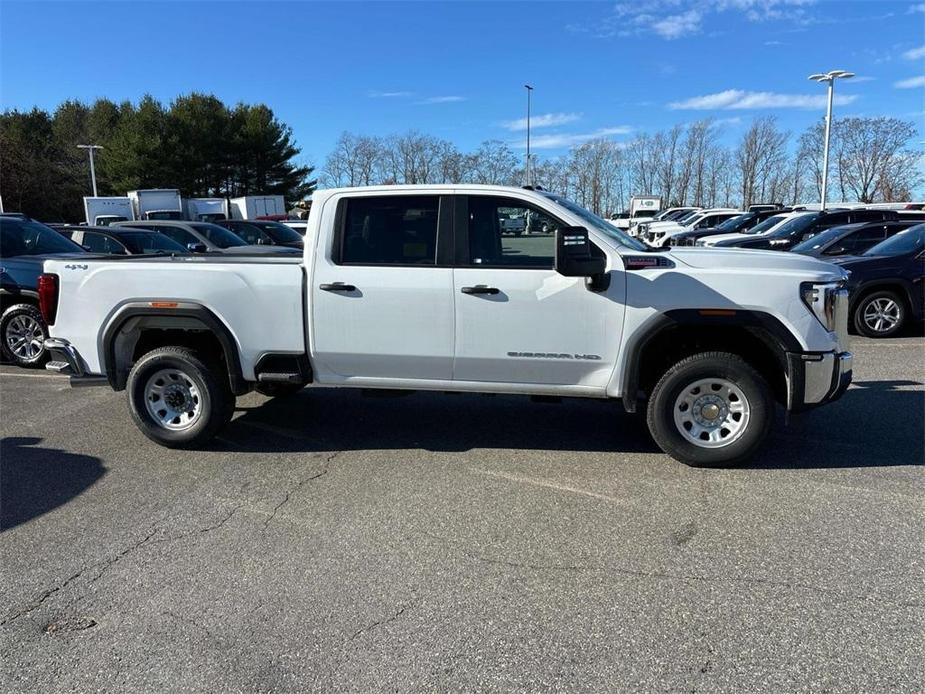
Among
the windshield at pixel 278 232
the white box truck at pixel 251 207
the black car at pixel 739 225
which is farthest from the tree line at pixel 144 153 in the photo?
the black car at pixel 739 225

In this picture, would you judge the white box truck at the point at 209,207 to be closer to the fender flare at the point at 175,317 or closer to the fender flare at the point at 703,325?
the fender flare at the point at 175,317

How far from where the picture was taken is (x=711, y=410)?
15.9 feet

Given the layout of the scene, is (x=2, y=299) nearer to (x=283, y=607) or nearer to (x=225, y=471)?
(x=225, y=471)

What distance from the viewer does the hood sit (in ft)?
15.7

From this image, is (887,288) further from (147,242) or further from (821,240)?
(147,242)

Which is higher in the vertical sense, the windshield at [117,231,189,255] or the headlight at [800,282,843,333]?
the windshield at [117,231,189,255]

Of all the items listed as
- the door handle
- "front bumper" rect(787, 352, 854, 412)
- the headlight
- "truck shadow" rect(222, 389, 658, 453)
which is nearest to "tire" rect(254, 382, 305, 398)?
"truck shadow" rect(222, 389, 658, 453)

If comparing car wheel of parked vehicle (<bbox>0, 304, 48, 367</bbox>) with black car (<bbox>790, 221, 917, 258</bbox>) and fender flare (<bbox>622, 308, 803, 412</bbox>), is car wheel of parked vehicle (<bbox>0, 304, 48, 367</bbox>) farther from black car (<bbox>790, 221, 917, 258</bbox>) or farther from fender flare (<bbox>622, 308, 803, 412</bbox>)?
black car (<bbox>790, 221, 917, 258</bbox>)

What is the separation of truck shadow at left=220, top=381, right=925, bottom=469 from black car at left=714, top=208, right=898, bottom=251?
962 cm

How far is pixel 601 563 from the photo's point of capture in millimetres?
3582

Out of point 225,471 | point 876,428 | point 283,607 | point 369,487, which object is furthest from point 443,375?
point 876,428

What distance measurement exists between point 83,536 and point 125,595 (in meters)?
0.87

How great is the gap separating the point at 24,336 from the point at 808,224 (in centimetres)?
1653

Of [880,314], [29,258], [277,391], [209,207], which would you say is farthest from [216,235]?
[209,207]
